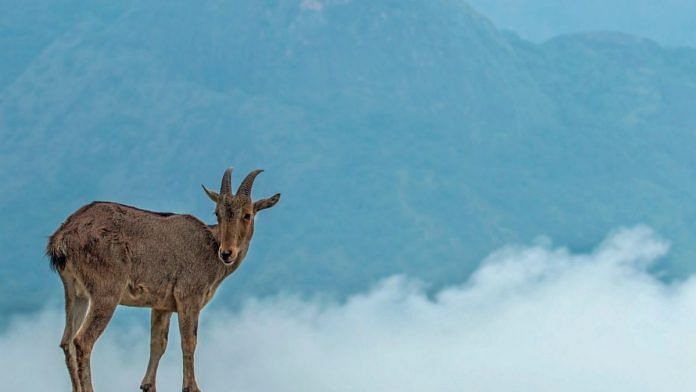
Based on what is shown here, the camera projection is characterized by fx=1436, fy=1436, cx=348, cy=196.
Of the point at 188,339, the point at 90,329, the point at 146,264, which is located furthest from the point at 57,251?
the point at 188,339

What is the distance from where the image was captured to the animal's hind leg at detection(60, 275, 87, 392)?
19328 millimetres

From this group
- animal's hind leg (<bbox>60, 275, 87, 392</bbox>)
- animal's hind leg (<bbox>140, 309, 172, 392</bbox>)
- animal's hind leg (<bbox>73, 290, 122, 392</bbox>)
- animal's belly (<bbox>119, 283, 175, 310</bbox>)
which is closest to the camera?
animal's hind leg (<bbox>73, 290, 122, 392</bbox>)

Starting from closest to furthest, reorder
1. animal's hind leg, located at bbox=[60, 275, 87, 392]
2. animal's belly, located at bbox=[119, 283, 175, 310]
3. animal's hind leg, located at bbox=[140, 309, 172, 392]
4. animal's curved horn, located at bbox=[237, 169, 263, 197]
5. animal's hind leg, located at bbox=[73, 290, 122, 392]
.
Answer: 1. animal's hind leg, located at bbox=[73, 290, 122, 392]
2. animal's hind leg, located at bbox=[60, 275, 87, 392]
3. animal's belly, located at bbox=[119, 283, 175, 310]
4. animal's curved horn, located at bbox=[237, 169, 263, 197]
5. animal's hind leg, located at bbox=[140, 309, 172, 392]

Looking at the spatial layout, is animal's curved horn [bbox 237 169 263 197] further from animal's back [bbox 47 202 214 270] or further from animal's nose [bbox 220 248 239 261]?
animal's back [bbox 47 202 214 270]

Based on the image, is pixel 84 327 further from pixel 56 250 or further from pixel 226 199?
pixel 226 199

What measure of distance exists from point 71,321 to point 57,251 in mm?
1020

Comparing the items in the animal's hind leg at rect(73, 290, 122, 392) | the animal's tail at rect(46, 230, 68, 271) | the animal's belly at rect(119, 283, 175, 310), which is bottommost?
the animal's hind leg at rect(73, 290, 122, 392)

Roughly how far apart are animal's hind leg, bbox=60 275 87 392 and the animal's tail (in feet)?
0.83

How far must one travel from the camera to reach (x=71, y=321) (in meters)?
19.6

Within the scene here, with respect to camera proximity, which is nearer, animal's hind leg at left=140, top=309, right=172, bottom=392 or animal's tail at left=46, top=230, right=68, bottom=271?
animal's tail at left=46, top=230, right=68, bottom=271

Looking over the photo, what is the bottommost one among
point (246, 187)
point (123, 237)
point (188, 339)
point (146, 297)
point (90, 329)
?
point (90, 329)

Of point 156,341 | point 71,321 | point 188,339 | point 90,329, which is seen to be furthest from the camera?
point 156,341

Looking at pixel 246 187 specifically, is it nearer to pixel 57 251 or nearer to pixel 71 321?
pixel 57 251

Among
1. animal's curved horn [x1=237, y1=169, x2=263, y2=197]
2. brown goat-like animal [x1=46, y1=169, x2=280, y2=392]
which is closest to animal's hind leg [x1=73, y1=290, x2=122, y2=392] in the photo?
brown goat-like animal [x1=46, y1=169, x2=280, y2=392]
